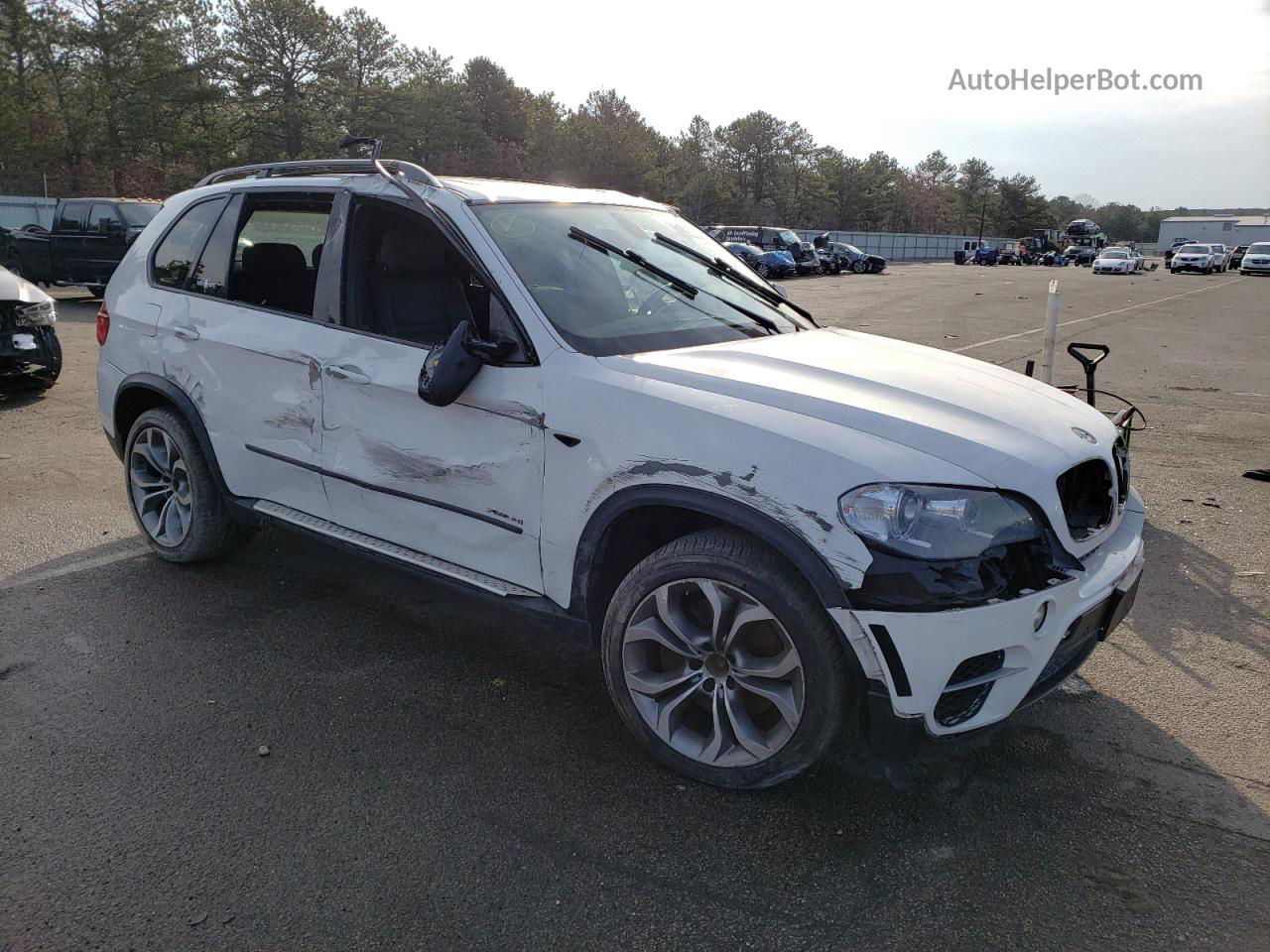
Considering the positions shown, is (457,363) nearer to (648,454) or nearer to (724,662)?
(648,454)

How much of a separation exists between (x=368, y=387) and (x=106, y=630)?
5.48 ft

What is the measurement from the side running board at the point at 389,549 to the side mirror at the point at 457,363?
635mm

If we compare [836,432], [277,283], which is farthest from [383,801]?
[277,283]

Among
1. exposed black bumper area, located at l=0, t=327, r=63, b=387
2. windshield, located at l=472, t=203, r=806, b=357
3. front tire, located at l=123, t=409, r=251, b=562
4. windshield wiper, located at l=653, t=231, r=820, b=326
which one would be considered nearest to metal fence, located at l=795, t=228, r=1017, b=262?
exposed black bumper area, located at l=0, t=327, r=63, b=387

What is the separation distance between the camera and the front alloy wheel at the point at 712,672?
8.91ft

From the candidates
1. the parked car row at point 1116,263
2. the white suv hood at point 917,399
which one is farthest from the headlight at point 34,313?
the parked car row at point 1116,263

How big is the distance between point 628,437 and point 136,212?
17381 millimetres

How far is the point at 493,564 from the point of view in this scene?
3281mm

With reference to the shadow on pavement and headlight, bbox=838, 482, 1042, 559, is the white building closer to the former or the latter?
the shadow on pavement

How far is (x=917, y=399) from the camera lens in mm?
2955

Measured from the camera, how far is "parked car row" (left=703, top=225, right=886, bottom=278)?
33.9 m

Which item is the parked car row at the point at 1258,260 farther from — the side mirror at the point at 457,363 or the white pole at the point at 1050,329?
the side mirror at the point at 457,363

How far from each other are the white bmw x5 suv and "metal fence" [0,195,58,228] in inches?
1326

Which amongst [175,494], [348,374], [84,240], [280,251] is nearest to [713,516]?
[348,374]
